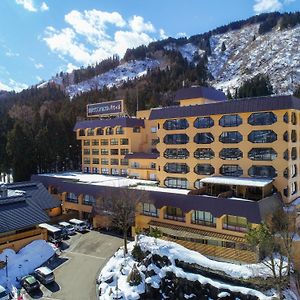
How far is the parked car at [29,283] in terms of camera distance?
98.8 feet

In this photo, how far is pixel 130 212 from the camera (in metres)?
39.1

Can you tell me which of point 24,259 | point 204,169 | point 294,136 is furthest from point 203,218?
point 24,259

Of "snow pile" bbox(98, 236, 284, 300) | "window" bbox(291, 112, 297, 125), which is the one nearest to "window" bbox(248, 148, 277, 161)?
"window" bbox(291, 112, 297, 125)

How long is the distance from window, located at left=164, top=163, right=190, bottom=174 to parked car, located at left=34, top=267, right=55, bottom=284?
2267cm

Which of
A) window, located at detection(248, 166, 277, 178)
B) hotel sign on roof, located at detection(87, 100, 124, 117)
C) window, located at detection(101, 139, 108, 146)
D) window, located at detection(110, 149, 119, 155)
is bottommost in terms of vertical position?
window, located at detection(248, 166, 277, 178)

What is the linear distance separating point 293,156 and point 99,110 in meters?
42.6

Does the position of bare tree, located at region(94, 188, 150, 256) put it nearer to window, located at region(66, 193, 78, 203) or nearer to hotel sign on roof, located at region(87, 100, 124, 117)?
window, located at region(66, 193, 78, 203)

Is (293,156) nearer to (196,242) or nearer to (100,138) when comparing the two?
(196,242)

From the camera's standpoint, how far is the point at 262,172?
130 ft

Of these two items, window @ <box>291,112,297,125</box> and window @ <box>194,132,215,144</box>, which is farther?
window @ <box>194,132,215,144</box>

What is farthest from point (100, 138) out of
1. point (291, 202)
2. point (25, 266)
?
point (291, 202)

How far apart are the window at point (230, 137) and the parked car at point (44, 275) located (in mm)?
26947

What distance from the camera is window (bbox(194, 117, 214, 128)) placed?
4356 centimetres

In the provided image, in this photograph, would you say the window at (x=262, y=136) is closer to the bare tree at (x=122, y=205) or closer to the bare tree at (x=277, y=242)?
the bare tree at (x=277, y=242)
